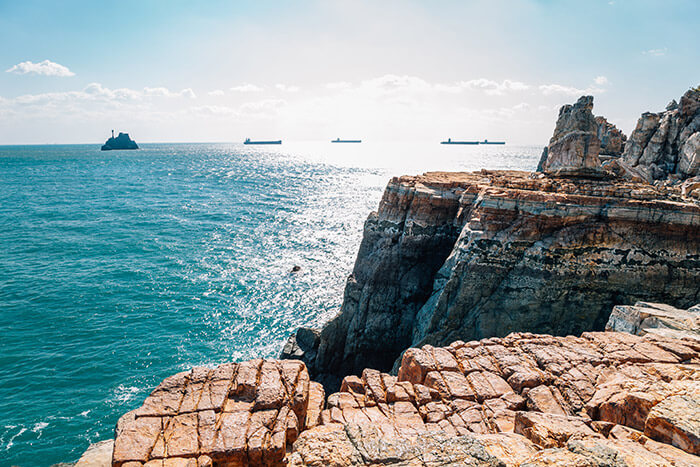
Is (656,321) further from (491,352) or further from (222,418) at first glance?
(222,418)

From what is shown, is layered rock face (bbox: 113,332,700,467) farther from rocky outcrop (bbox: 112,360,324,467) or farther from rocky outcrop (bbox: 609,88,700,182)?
rocky outcrop (bbox: 609,88,700,182)

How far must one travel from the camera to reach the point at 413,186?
25.0 m

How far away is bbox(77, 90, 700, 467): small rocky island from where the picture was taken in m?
7.48

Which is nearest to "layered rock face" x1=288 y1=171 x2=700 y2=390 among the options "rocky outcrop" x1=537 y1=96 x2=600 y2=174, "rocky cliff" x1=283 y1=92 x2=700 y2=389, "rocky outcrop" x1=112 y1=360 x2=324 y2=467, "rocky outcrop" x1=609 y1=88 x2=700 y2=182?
"rocky cliff" x1=283 y1=92 x2=700 y2=389

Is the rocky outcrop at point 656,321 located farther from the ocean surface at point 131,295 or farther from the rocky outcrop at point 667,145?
the rocky outcrop at point 667,145

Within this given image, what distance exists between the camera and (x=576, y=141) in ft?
71.5

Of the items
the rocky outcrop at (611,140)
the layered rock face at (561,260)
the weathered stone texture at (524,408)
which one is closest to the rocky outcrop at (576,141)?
the layered rock face at (561,260)

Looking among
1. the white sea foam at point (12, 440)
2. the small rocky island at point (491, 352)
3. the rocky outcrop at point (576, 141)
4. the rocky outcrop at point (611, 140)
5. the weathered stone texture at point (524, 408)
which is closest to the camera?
the weathered stone texture at point (524, 408)

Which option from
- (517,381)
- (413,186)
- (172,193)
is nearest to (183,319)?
(413,186)

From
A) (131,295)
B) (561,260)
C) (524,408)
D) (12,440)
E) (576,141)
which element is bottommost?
(12,440)

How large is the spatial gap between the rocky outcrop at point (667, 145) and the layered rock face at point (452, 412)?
3781cm

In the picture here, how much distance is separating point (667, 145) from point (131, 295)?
65.4 m

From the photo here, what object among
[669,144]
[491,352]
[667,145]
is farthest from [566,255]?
[667,145]

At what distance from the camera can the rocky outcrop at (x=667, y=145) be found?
132 ft
